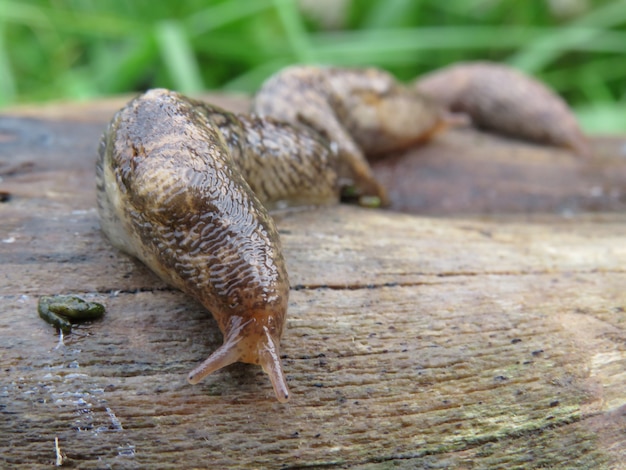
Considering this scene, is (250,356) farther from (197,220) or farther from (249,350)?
(197,220)

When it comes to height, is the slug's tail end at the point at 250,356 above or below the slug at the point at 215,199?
below

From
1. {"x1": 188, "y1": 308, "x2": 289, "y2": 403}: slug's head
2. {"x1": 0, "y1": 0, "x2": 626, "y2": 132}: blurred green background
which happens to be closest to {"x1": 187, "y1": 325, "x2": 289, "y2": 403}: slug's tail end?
{"x1": 188, "y1": 308, "x2": 289, "y2": 403}: slug's head

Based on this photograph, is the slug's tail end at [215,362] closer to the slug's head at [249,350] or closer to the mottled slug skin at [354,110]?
the slug's head at [249,350]

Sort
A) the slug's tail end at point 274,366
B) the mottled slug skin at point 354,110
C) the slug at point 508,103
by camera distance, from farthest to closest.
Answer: the slug at point 508,103, the mottled slug skin at point 354,110, the slug's tail end at point 274,366

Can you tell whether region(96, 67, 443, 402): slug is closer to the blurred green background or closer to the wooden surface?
the wooden surface

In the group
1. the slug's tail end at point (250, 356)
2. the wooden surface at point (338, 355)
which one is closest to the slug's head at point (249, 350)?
the slug's tail end at point (250, 356)

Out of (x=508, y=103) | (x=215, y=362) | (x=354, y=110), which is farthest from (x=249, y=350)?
(x=508, y=103)
